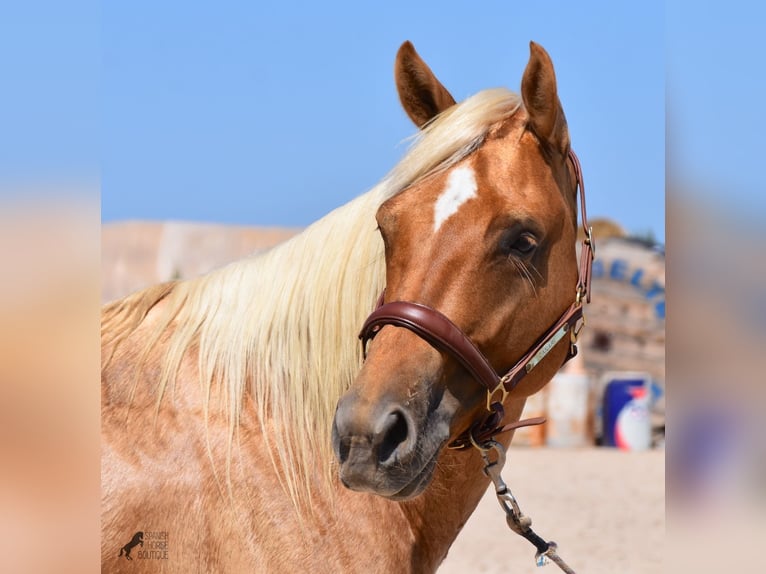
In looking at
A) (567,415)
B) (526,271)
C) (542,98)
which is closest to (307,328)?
(526,271)

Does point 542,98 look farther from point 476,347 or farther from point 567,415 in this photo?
→ point 567,415

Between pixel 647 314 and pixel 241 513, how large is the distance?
39.6 feet

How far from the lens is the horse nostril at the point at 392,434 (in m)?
1.65

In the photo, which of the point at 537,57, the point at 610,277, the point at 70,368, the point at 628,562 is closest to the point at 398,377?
the point at 70,368

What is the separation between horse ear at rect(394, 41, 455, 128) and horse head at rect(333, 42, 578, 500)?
0.40 ft

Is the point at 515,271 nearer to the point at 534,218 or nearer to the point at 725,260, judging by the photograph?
the point at 534,218

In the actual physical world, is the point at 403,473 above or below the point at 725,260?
below

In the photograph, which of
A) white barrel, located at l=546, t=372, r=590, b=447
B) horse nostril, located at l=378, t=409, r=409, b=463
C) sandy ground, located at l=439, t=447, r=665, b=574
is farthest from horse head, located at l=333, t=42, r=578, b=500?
white barrel, located at l=546, t=372, r=590, b=447

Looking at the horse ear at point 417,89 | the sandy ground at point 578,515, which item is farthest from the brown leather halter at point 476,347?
the sandy ground at point 578,515

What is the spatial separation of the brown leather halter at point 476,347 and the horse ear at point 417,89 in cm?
41

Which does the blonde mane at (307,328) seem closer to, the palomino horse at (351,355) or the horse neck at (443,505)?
the palomino horse at (351,355)

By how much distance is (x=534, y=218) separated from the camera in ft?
6.26

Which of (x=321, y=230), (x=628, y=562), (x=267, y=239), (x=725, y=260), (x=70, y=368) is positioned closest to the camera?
(x=725, y=260)

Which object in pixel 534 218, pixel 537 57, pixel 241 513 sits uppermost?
pixel 537 57
